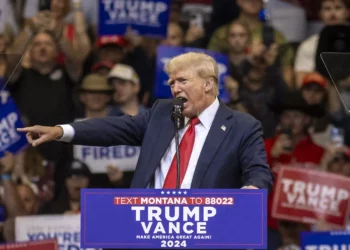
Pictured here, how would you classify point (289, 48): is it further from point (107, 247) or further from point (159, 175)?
point (107, 247)

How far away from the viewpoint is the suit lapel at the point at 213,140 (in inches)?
209

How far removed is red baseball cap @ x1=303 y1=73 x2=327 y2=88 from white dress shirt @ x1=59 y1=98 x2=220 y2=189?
3.63 meters

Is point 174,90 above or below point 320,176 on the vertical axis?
above

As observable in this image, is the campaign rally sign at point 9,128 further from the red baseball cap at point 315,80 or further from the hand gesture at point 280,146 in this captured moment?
the red baseball cap at point 315,80

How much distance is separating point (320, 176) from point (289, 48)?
1302 mm

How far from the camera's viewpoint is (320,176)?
855 cm

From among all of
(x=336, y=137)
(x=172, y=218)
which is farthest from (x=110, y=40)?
(x=172, y=218)

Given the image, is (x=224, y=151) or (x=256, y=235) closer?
(x=256, y=235)

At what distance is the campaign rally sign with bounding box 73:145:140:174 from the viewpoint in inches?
344

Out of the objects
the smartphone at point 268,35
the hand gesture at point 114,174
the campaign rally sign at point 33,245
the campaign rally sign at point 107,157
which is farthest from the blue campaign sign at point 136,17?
the campaign rally sign at point 33,245

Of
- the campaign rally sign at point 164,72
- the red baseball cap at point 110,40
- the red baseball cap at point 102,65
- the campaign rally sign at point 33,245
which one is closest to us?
the campaign rally sign at point 33,245

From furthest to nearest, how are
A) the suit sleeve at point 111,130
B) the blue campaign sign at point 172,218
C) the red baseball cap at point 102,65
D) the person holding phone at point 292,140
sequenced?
the red baseball cap at point 102,65 → the person holding phone at point 292,140 → the suit sleeve at point 111,130 → the blue campaign sign at point 172,218

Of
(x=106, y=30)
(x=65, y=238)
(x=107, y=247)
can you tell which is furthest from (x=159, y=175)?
(x=106, y=30)

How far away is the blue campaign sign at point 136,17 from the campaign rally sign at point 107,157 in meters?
0.96
